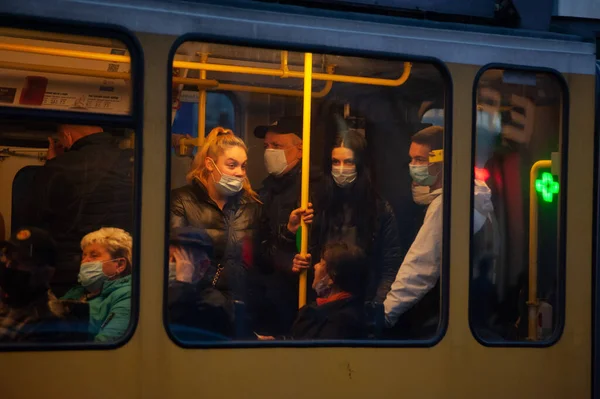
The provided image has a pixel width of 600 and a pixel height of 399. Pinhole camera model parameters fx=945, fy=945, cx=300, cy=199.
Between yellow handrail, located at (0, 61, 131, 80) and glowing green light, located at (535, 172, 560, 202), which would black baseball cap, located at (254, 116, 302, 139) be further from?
glowing green light, located at (535, 172, 560, 202)

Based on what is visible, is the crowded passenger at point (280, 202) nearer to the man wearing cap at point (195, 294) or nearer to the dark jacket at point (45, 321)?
the man wearing cap at point (195, 294)

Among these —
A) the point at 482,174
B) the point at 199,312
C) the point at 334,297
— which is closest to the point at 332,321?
the point at 334,297

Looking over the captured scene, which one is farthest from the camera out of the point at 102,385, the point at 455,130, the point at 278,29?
the point at 455,130

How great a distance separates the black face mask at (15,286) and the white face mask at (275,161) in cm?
111

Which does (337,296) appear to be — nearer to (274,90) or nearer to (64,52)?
(274,90)

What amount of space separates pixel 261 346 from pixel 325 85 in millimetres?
1170

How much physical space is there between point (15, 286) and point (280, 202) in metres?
1.16

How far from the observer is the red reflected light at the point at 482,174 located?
4.39 metres

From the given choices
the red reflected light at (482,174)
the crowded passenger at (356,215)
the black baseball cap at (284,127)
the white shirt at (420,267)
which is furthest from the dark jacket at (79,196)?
the red reflected light at (482,174)

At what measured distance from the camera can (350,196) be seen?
425 centimetres

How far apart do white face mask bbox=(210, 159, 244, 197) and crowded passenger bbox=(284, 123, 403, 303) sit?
36 cm

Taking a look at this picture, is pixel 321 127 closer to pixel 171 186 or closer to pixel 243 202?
pixel 243 202

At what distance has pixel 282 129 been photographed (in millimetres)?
4137

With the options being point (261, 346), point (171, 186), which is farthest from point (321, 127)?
point (261, 346)
